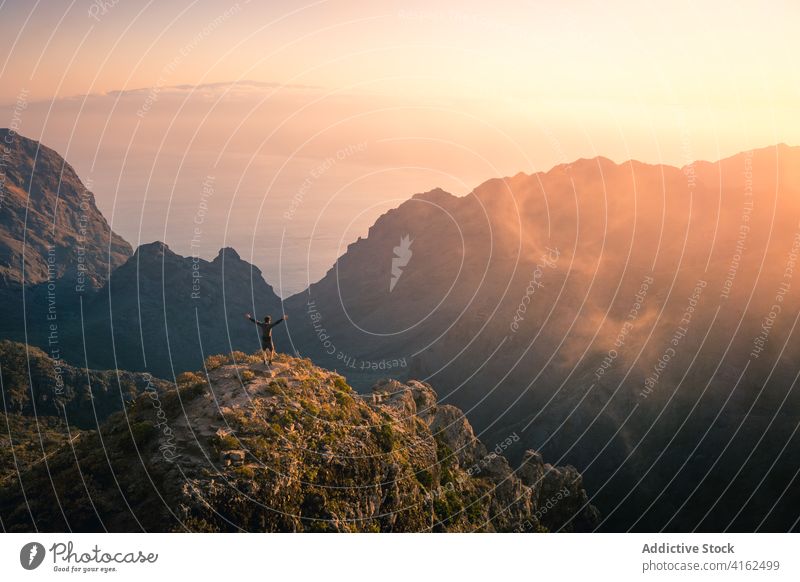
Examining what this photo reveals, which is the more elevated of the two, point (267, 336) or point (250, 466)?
point (267, 336)

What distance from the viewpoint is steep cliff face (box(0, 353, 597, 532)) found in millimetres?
46591

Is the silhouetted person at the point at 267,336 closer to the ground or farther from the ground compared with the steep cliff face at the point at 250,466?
farther from the ground

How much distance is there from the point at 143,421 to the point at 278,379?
10903 mm

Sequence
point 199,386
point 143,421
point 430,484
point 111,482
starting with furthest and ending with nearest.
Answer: point 430,484 < point 199,386 < point 143,421 < point 111,482

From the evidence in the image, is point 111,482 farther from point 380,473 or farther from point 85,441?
point 380,473

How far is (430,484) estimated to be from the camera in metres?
70.4

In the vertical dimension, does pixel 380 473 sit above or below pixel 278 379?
below

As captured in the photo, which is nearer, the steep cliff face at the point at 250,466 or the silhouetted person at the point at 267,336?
the steep cliff face at the point at 250,466

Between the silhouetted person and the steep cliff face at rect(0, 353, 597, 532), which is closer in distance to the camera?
the steep cliff face at rect(0, 353, 597, 532)

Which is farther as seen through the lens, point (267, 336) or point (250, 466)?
point (267, 336)

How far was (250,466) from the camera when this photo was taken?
4906cm

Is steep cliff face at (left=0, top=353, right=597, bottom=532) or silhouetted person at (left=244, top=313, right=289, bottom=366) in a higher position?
silhouetted person at (left=244, top=313, right=289, bottom=366)

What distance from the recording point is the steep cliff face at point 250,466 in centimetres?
4659
